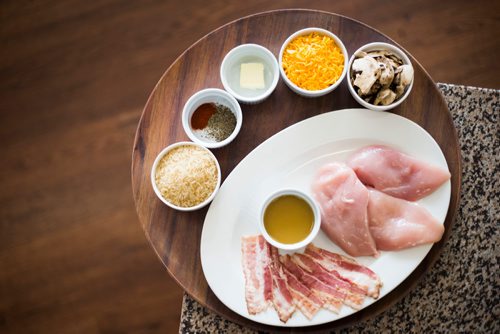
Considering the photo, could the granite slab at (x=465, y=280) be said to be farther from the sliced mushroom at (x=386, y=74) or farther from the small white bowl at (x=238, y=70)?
the small white bowl at (x=238, y=70)

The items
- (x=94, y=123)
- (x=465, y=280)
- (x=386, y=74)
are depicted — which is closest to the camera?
(x=386, y=74)

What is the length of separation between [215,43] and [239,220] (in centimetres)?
70

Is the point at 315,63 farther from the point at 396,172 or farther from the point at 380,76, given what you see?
the point at 396,172

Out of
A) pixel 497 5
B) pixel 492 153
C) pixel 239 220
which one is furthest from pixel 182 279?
pixel 497 5

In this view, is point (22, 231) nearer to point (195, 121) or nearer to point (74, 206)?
point (74, 206)

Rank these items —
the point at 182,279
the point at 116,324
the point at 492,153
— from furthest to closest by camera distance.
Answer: the point at 116,324 → the point at 492,153 → the point at 182,279

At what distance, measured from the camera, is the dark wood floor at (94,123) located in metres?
2.22

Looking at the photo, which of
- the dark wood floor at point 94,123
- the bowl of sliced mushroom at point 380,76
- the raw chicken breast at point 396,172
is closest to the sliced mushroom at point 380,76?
the bowl of sliced mushroom at point 380,76

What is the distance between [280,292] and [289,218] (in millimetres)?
Answer: 280

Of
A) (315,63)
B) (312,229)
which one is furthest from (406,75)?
(312,229)

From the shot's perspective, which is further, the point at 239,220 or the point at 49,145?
the point at 49,145

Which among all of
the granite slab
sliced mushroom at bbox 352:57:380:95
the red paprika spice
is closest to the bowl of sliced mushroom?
sliced mushroom at bbox 352:57:380:95

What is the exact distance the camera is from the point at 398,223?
1629mm

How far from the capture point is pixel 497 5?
226 cm
